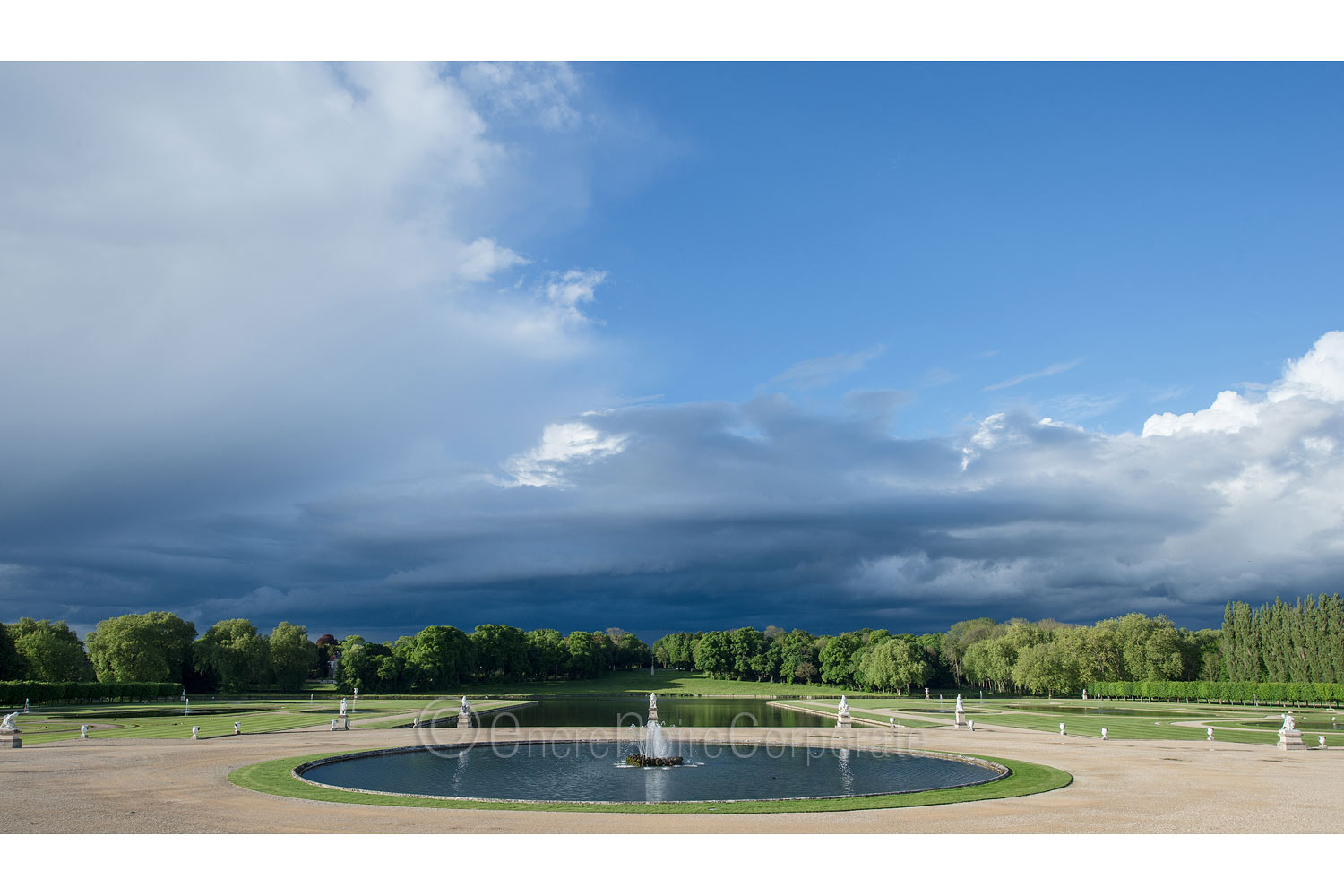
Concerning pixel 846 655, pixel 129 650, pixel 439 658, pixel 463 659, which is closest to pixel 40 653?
pixel 129 650

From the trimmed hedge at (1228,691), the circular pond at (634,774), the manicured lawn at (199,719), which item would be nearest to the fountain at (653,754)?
the circular pond at (634,774)

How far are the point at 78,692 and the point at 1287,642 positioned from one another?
13786 cm

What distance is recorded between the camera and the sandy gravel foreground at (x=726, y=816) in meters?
20.2

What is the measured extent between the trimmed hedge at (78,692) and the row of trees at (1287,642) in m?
130

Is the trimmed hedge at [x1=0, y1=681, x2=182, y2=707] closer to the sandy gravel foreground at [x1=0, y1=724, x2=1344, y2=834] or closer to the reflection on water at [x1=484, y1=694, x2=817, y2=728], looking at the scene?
the reflection on water at [x1=484, y1=694, x2=817, y2=728]

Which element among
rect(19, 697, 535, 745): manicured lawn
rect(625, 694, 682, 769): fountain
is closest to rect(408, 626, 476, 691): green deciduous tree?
rect(19, 697, 535, 745): manicured lawn

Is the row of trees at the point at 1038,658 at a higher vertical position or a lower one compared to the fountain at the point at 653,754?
lower

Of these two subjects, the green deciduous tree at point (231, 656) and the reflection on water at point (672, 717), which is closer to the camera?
the reflection on water at point (672, 717)

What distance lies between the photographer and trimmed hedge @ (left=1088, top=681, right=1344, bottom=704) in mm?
86875

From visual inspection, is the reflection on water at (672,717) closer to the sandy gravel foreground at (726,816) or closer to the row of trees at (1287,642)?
the sandy gravel foreground at (726,816)

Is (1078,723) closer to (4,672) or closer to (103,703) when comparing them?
(103,703)

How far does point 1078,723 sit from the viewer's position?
56156 mm

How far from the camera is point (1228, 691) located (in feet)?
306

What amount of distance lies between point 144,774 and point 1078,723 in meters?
53.6
